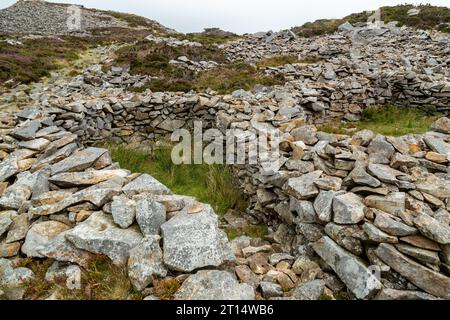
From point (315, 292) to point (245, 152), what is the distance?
4.21m

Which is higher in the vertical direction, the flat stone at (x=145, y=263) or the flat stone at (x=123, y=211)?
the flat stone at (x=123, y=211)

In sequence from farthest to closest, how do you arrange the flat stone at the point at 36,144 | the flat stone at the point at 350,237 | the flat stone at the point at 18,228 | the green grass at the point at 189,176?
the green grass at the point at 189,176 → the flat stone at the point at 36,144 → the flat stone at the point at 18,228 → the flat stone at the point at 350,237

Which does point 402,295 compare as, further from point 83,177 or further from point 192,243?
point 83,177

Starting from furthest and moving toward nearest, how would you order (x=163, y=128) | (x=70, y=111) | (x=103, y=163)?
(x=163, y=128)
(x=70, y=111)
(x=103, y=163)

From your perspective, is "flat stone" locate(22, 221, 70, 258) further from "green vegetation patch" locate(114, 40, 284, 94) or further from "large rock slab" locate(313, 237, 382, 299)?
"green vegetation patch" locate(114, 40, 284, 94)

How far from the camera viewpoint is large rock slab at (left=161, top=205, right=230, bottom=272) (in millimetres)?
3682

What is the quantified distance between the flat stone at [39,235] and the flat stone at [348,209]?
364cm

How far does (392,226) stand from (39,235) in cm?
442

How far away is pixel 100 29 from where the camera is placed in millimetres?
46594

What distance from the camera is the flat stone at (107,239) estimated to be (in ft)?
12.7

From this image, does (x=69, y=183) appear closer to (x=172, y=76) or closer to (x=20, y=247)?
(x=20, y=247)

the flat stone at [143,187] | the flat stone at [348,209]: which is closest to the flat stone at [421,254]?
the flat stone at [348,209]

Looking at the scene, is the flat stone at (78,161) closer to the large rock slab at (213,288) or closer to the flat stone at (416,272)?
the large rock slab at (213,288)
